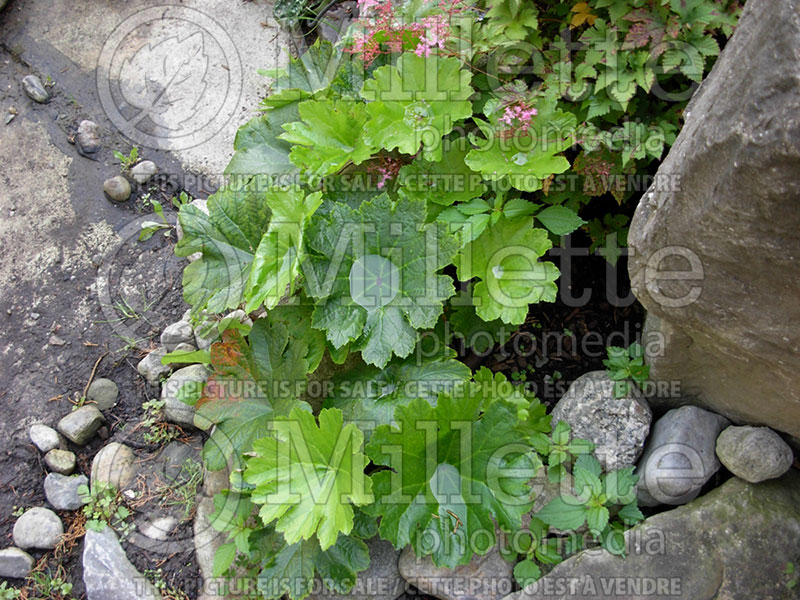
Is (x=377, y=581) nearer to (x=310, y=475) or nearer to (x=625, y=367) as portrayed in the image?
(x=310, y=475)

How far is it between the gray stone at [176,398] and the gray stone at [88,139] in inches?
62.3

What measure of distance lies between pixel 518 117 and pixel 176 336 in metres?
1.83

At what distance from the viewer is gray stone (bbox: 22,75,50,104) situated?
3.72 m

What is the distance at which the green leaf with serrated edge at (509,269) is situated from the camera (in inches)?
87.1

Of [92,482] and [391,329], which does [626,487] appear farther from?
[92,482]

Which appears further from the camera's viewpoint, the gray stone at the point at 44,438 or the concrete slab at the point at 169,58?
the concrete slab at the point at 169,58

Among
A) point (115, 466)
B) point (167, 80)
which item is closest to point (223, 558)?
point (115, 466)

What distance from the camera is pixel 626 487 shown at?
2117mm

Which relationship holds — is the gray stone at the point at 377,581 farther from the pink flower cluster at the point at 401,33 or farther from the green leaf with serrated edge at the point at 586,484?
the pink flower cluster at the point at 401,33

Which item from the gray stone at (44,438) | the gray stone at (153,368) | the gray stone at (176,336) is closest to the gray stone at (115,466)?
the gray stone at (44,438)

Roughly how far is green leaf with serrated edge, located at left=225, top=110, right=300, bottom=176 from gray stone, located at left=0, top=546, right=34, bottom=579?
1.75m

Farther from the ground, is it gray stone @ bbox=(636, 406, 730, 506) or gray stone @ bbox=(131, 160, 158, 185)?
gray stone @ bbox=(131, 160, 158, 185)

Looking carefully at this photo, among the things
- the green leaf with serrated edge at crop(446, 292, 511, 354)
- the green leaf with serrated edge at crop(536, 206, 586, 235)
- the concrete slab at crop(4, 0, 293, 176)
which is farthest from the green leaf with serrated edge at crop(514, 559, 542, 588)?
the concrete slab at crop(4, 0, 293, 176)

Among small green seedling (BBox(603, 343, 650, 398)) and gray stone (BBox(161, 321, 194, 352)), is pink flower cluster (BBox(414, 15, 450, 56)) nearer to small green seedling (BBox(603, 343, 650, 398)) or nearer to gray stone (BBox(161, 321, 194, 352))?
small green seedling (BBox(603, 343, 650, 398))
